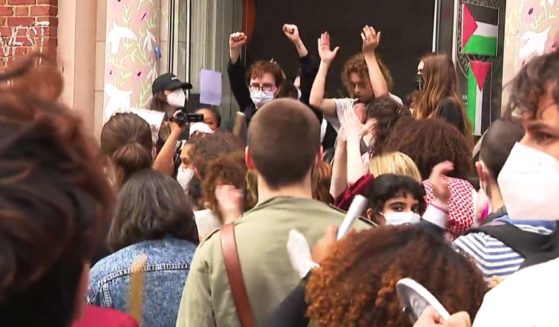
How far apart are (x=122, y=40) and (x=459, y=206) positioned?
245 inches

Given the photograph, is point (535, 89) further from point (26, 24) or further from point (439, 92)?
point (26, 24)

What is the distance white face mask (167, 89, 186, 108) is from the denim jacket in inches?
156

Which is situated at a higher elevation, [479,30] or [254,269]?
[479,30]

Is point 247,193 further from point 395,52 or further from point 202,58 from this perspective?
point 395,52

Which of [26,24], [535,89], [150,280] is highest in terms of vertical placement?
[26,24]

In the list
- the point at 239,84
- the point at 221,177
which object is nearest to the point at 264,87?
the point at 239,84

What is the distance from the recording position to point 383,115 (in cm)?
603

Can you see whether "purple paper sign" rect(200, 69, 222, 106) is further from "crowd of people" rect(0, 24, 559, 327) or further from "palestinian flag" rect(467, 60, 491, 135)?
"crowd of people" rect(0, 24, 559, 327)

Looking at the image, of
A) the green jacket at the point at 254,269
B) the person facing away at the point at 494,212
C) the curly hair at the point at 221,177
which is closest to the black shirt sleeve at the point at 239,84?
the curly hair at the point at 221,177

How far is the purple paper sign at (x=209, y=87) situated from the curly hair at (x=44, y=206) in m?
7.25

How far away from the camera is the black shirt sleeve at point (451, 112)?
6.62m

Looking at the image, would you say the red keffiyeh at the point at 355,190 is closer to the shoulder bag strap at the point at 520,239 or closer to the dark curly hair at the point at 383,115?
the dark curly hair at the point at 383,115

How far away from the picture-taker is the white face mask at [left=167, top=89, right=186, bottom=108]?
25.8 ft

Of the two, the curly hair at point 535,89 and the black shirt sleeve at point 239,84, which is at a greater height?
the curly hair at point 535,89
